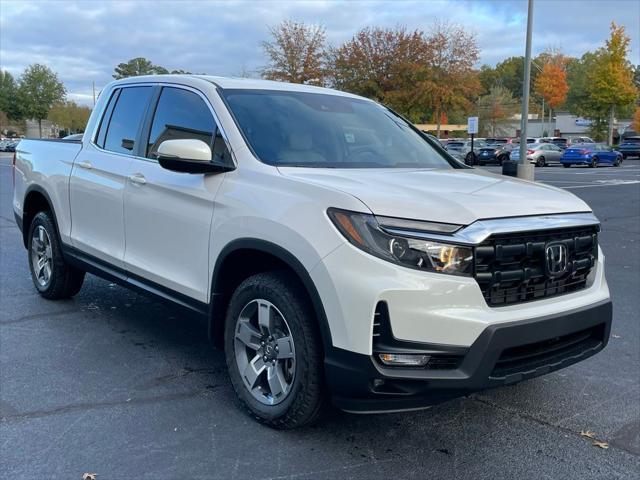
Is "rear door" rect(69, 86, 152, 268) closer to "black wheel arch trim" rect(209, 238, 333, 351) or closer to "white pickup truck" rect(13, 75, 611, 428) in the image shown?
"white pickup truck" rect(13, 75, 611, 428)

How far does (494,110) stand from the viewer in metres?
68.5

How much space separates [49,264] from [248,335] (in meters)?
3.15

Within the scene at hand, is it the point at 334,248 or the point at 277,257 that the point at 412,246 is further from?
the point at 277,257

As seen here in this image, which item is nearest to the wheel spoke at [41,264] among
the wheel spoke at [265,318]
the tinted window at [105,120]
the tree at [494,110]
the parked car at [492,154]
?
the tinted window at [105,120]

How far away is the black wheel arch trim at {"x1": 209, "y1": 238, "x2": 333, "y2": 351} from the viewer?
304 cm

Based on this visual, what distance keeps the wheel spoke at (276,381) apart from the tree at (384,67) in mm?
38384

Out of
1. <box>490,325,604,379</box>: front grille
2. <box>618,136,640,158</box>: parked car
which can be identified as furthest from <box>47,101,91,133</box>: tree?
<box>490,325,604,379</box>: front grille

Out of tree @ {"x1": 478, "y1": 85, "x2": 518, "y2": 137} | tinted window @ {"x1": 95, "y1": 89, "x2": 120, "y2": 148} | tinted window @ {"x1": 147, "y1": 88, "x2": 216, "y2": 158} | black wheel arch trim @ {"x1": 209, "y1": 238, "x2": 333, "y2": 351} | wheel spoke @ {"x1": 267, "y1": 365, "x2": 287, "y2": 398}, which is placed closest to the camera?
black wheel arch trim @ {"x1": 209, "y1": 238, "x2": 333, "y2": 351}

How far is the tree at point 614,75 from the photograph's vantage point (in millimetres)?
47250

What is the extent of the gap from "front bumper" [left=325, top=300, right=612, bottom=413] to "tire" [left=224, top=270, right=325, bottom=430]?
0.18 metres

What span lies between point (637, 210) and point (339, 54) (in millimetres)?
29704

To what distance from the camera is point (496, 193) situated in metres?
3.36

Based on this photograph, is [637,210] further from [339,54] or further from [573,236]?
[339,54]

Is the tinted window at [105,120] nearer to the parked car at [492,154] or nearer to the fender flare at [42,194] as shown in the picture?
the fender flare at [42,194]
